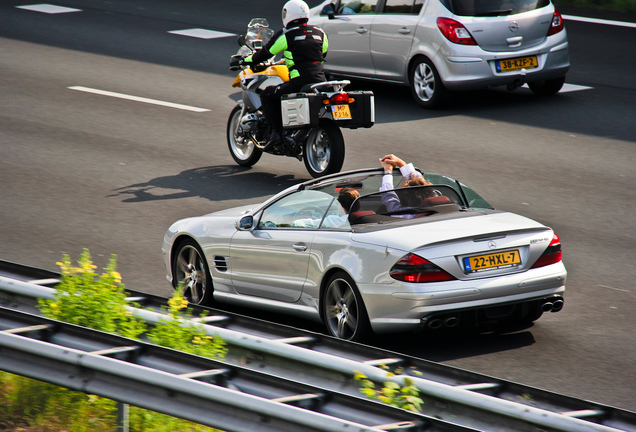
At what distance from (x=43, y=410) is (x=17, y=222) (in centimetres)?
584

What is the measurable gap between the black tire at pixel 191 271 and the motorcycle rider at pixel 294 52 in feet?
11.8

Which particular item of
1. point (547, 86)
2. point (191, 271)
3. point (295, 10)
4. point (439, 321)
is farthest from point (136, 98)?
point (439, 321)

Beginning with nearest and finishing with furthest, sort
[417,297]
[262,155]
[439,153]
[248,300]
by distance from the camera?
[417,297], [248,300], [439,153], [262,155]

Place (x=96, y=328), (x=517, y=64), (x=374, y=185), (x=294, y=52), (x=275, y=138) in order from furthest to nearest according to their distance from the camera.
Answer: (x=517, y=64) < (x=275, y=138) < (x=294, y=52) < (x=374, y=185) < (x=96, y=328)

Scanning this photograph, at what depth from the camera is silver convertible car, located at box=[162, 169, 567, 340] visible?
264 inches

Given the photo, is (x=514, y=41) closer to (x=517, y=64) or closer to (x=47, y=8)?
(x=517, y=64)

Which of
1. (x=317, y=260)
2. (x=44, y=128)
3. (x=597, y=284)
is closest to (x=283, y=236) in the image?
(x=317, y=260)

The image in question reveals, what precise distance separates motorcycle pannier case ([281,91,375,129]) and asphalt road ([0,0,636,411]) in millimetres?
807

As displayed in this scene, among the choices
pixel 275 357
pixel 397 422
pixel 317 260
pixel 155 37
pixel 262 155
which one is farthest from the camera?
pixel 155 37

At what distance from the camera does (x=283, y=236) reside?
7816mm

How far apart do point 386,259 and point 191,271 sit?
2.67 meters

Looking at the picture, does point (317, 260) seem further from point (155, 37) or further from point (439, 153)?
point (155, 37)

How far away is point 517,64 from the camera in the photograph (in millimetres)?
14242

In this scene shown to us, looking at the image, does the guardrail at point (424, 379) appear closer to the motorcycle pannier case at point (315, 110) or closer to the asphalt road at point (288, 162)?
the asphalt road at point (288, 162)
